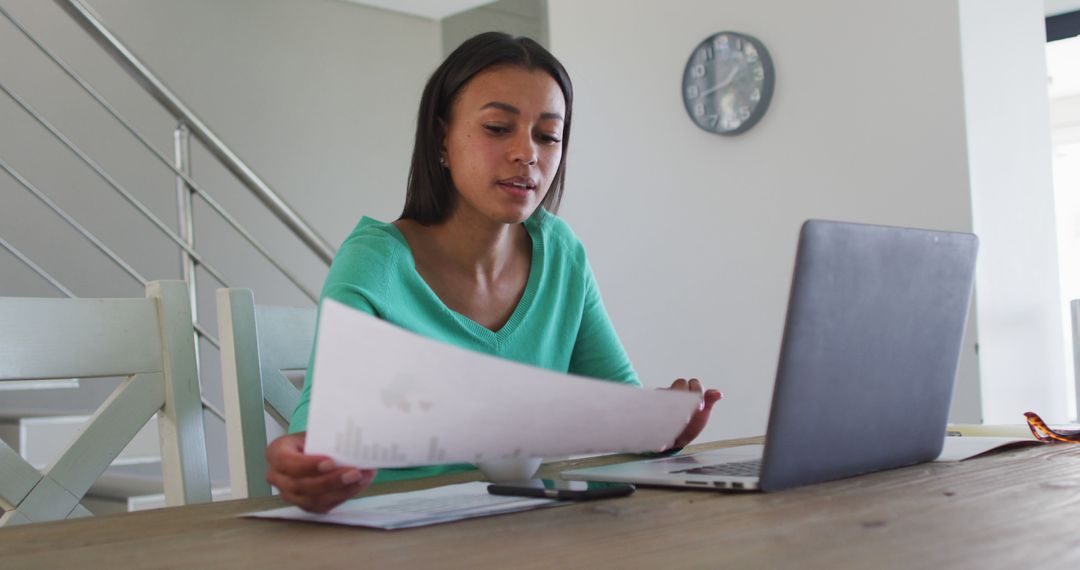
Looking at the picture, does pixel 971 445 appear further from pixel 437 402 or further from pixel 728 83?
pixel 728 83

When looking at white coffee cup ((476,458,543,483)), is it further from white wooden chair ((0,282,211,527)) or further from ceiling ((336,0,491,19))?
ceiling ((336,0,491,19))

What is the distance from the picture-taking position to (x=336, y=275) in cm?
129

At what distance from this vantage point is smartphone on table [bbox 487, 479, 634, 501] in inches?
30.4

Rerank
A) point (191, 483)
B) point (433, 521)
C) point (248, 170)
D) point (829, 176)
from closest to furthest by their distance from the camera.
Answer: point (433, 521), point (191, 483), point (248, 170), point (829, 176)

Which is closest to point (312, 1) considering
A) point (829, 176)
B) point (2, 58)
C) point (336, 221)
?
point (336, 221)

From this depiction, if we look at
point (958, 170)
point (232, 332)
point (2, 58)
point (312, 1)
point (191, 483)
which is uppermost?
point (312, 1)

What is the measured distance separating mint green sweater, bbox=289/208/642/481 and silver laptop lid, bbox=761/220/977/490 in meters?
0.48

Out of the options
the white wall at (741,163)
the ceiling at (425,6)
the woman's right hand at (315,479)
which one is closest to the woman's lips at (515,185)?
the woman's right hand at (315,479)

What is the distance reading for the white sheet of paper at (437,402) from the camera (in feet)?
1.89

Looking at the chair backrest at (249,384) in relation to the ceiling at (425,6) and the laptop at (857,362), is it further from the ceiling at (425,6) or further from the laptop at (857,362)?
the ceiling at (425,6)

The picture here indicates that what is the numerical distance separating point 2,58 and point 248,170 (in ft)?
5.90

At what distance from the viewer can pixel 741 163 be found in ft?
10.6

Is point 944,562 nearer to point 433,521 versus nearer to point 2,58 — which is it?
point 433,521

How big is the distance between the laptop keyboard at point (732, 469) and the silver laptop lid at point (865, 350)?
0.06 metres
